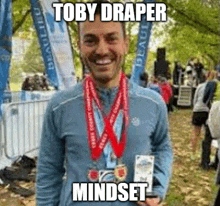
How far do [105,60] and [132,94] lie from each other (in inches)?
7.9

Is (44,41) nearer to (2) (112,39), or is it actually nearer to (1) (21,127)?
(1) (21,127)

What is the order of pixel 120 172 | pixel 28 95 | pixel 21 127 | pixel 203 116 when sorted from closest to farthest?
→ 1. pixel 120 172
2. pixel 21 127
3. pixel 203 116
4. pixel 28 95

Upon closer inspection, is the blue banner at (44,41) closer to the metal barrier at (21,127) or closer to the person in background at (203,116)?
the metal barrier at (21,127)

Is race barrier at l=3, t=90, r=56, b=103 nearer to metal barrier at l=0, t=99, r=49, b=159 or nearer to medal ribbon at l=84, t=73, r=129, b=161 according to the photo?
metal barrier at l=0, t=99, r=49, b=159

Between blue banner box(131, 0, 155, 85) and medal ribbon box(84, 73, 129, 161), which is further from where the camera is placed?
blue banner box(131, 0, 155, 85)

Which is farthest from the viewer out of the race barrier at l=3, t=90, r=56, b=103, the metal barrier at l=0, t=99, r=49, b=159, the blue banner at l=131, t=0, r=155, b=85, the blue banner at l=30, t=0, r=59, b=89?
the blue banner at l=131, t=0, r=155, b=85

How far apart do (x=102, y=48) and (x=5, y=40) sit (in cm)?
408

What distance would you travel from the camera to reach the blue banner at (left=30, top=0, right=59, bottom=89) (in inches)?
309

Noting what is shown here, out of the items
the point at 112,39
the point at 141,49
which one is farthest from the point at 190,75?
the point at 112,39

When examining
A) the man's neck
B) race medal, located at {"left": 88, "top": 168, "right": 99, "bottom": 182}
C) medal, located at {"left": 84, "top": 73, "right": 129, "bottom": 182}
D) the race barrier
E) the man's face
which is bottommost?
the race barrier

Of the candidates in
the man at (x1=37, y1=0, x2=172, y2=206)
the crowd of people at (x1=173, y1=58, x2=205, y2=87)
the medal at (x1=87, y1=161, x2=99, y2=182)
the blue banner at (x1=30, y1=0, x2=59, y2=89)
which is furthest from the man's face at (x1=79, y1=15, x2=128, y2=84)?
the crowd of people at (x1=173, y1=58, x2=205, y2=87)

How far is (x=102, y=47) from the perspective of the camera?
5.35ft

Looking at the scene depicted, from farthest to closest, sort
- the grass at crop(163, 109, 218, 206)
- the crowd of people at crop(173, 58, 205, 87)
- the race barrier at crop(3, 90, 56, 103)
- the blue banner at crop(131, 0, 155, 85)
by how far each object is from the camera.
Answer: the crowd of people at crop(173, 58, 205, 87) < the blue banner at crop(131, 0, 155, 85) < the race barrier at crop(3, 90, 56, 103) < the grass at crop(163, 109, 218, 206)

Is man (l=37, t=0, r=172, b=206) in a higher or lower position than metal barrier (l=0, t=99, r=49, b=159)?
higher
